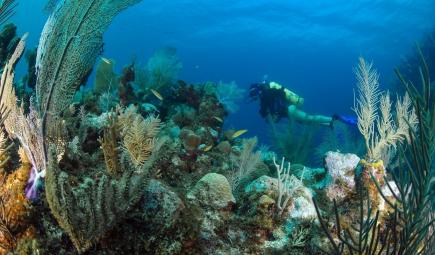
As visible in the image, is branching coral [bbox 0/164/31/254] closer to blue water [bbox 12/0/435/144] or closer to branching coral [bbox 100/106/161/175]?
branching coral [bbox 100/106/161/175]

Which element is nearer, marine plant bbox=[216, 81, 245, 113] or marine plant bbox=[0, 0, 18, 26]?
marine plant bbox=[0, 0, 18, 26]

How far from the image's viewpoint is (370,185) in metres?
3.82

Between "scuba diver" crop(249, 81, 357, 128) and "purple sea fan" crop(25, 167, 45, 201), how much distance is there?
30.2 feet

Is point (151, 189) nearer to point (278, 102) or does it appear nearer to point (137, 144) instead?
point (137, 144)

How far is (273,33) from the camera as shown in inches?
1925

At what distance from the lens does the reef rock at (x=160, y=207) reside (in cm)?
301

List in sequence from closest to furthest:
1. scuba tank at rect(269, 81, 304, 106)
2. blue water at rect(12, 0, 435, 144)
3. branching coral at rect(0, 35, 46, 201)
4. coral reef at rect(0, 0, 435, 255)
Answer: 1. coral reef at rect(0, 0, 435, 255)
2. branching coral at rect(0, 35, 46, 201)
3. scuba tank at rect(269, 81, 304, 106)
4. blue water at rect(12, 0, 435, 144)

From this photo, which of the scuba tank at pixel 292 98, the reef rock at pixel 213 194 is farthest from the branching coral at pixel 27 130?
the scuba tank at pixel 292 98

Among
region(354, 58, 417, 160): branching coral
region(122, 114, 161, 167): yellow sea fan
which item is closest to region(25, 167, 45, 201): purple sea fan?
region(122, 114, 161, 167): yellow sea fan

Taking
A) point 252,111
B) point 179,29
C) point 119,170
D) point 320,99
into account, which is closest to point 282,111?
point 119,170

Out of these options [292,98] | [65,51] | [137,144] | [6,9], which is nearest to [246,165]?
[137,144]

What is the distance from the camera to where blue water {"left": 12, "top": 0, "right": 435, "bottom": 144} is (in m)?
36.5

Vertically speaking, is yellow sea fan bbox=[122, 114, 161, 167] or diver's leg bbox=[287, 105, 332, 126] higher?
diver's leg bbox=[287, 105, 332, 126]

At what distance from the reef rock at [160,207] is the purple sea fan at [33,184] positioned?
3.03 ft
